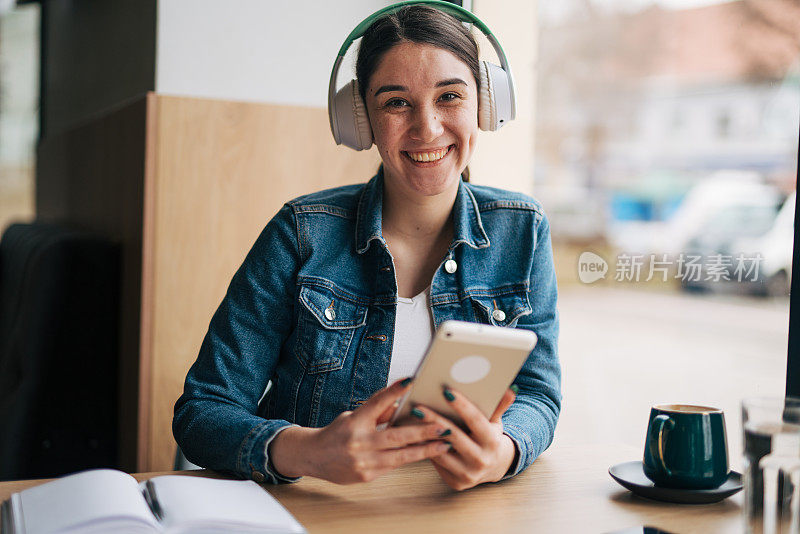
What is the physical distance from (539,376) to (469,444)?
0.33 m

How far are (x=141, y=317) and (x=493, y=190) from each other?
105 centimetres

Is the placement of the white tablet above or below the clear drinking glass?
above

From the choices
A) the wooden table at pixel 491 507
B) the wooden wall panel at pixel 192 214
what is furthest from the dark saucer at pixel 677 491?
the wooden wall panel at pixel 192 214

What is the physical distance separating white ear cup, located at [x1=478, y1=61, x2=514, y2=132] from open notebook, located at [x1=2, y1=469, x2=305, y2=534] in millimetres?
770

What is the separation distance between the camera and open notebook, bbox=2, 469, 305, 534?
0.74 metres

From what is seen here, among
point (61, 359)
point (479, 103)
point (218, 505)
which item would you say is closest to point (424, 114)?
point (479, 103)

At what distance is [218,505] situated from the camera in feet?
2.63

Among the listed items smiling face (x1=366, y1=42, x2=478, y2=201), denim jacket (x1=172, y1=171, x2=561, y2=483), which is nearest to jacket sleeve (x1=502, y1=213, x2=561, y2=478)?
denim jacket (x1=172, y1=171, x2=561, y2=483)

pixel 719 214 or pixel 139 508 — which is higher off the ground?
pixel 719 214

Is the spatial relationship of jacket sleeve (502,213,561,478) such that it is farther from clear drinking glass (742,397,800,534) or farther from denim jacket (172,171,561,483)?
clear drinking glass (742,397,800,534)

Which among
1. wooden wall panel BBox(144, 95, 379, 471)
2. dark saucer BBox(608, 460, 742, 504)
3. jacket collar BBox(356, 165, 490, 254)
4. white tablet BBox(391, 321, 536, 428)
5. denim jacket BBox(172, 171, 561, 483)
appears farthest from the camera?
wooden wall panel BBox(144, 95, 379, 471)

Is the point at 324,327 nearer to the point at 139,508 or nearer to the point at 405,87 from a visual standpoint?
the point at 405,87

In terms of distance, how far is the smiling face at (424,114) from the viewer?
128cm

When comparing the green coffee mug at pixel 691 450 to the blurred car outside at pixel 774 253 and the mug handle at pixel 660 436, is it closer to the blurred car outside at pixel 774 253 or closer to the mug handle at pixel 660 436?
the mug handle at pixel 660 436
